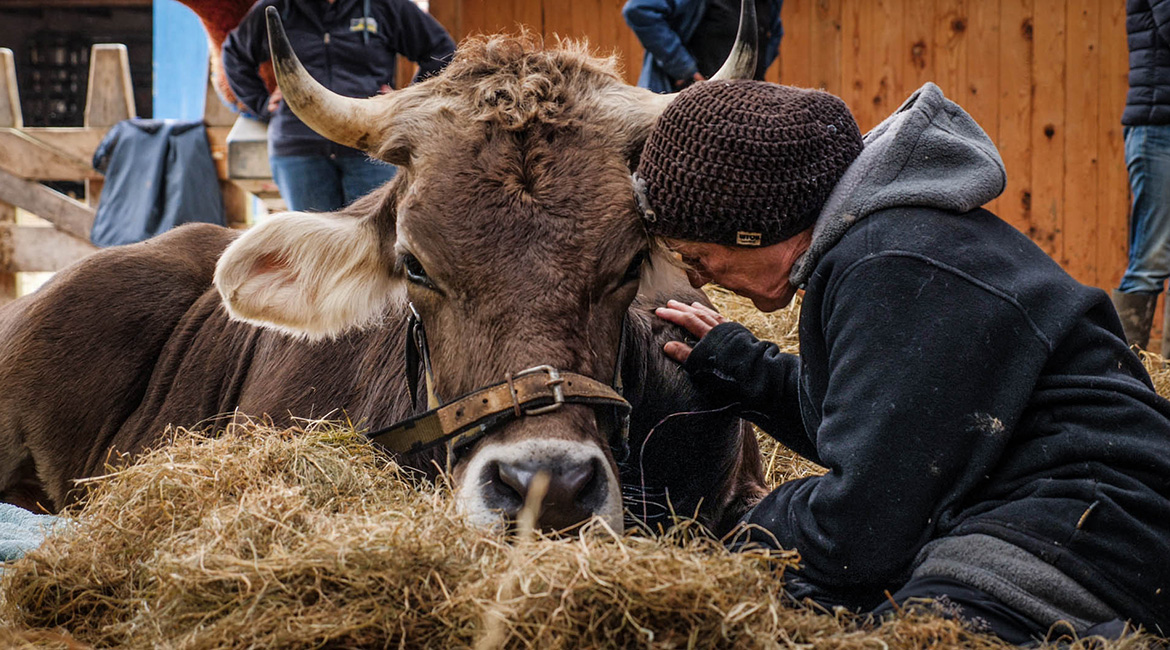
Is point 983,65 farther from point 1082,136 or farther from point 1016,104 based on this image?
point 1082,136

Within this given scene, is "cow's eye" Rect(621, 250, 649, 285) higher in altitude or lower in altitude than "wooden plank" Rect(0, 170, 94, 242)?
higher

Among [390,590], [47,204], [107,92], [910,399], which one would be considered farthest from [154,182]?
[910,399]

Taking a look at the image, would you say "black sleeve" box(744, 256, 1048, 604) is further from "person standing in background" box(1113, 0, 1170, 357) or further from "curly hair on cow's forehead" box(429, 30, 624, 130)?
"person standing in background" box(1113, 0, 1170, 357)

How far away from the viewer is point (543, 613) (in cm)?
183

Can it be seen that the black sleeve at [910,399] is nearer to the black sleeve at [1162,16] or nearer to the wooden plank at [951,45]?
the black sleeve at [1162,16]

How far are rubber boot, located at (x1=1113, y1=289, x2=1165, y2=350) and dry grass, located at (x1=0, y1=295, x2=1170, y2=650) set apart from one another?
4764mm

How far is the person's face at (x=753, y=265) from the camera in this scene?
2494 millimetres

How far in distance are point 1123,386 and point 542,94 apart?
1590 millimetres

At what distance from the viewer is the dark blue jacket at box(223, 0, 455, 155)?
20.1ft

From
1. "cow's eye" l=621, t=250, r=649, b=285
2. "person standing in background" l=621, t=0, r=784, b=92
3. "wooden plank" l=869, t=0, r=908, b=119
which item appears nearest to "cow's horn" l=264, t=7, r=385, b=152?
"cow's eye" l=621, t=250, r=649, b=285

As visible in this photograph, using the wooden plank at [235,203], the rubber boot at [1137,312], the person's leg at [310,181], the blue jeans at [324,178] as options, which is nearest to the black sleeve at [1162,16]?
the rubber boot at [1137,312]

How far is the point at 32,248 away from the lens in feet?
30.4

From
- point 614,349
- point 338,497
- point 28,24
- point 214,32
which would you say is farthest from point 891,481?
point 28,24

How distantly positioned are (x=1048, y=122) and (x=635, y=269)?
7.85m
